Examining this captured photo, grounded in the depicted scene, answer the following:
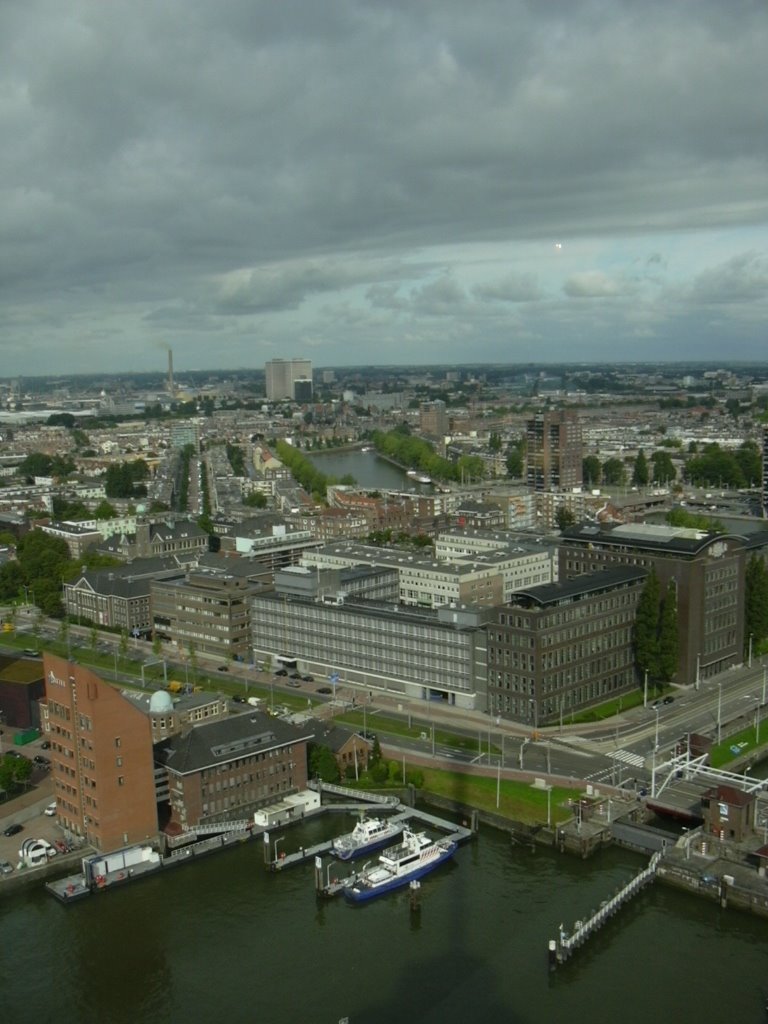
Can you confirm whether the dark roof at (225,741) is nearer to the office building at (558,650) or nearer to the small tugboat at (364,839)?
the small tugboat at (364,839)

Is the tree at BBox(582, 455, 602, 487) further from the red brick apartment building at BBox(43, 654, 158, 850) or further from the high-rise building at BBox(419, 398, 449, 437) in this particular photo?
the red brick apartment building at BBox(43, 654, 158, 850)

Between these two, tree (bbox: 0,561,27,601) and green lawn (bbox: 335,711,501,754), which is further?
tree (bbox: 0,561,27,601)

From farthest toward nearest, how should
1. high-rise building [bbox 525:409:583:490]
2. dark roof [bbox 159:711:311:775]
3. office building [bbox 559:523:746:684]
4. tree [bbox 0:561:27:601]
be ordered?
high-rise building [bbox 525:409:583:490] < tree [bbox 0:561:27:601] < office building [bbox 559:523:746:684] < dark roof [bbox 159:711:311:775]

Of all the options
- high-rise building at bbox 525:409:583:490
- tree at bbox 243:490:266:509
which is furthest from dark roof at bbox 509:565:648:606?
tree at bbox 243:490:266:509

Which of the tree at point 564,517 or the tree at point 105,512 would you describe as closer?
the tree at point 564,517

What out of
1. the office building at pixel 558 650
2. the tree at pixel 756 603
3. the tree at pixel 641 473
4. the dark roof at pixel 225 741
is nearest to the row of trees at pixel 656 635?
the office building at pixel 558 650

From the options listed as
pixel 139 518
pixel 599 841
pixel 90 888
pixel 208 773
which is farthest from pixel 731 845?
pixel 139 518

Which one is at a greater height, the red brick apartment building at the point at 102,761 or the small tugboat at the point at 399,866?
the red brick apartment building at the point at 102,761
